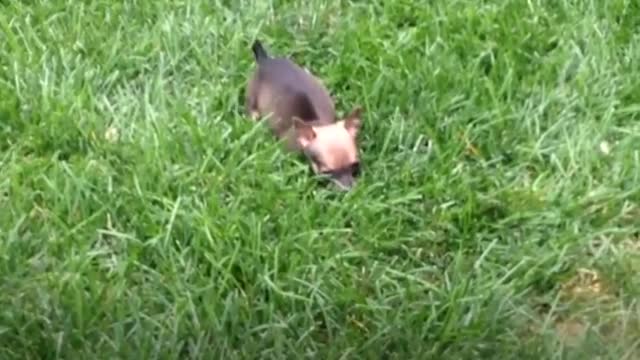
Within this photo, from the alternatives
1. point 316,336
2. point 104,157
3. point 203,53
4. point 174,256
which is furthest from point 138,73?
point 316,336

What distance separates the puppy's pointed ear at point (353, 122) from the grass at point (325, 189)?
0.26 feet

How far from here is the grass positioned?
13.1 ft

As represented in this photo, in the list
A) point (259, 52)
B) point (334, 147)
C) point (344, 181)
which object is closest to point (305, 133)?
point (334, 147)

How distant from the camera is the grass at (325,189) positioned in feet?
13.1

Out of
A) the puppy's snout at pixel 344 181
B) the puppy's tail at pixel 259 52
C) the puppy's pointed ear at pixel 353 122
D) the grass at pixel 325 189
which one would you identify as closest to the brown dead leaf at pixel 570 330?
the grass at pixel 325 189

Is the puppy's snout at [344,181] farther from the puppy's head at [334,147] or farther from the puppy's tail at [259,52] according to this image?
the puppy's tail at [259,52]

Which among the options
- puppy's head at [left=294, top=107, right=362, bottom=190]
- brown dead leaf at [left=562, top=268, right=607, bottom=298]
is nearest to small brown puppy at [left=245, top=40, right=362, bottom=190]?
puppy's head at [left=294, top=107, right=362, bottom=190]

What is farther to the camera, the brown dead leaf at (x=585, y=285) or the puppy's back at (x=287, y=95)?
the puppy's back at (x=287, y=95)

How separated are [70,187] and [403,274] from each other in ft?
3.13

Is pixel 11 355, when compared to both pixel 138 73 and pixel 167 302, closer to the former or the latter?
pixel 167 302

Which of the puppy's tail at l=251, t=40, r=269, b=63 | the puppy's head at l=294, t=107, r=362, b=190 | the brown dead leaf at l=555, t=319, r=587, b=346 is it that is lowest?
the brown dead leaf at l=555, t=319, r=587, b=346

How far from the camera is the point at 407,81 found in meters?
4.95

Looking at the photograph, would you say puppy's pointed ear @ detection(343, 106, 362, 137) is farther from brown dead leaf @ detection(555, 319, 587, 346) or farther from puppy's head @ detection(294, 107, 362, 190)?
brown dead leaf @ detection(555, 319, 587, 346)

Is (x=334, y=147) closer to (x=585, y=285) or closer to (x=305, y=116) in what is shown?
(x=305, y=116)
